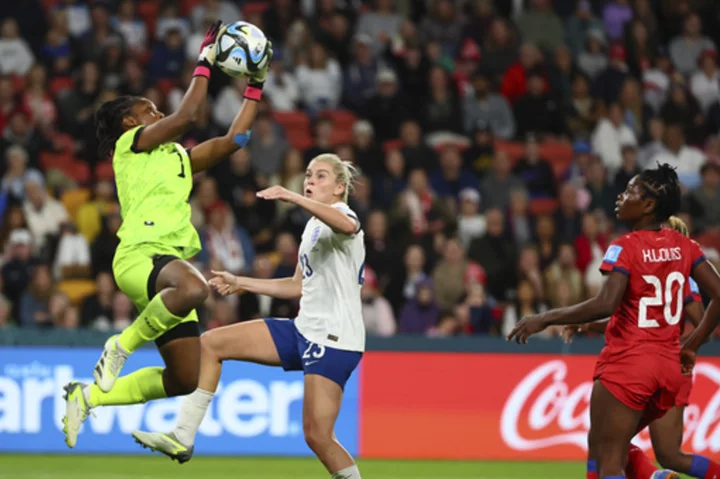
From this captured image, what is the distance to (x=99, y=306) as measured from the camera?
41.1 ft

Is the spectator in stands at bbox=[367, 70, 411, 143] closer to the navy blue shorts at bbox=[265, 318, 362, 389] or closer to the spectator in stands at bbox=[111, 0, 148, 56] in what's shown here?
the spectator in stands at bbox=[111, 0, 148, 56]

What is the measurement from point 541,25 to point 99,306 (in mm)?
8349

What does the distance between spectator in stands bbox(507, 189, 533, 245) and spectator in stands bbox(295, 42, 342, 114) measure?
2.97 meters

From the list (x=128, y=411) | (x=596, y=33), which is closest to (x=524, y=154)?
(x=596, y=33)

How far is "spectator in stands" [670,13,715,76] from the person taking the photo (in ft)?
58.7

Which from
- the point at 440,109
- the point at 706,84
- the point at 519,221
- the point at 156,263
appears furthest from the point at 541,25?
the point at 156,263

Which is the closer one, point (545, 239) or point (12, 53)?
point (545, 239)

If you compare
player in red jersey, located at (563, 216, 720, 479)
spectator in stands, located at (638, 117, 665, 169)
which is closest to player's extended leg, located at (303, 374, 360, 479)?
player in red jersey, located at (563, 216, 720, 479)

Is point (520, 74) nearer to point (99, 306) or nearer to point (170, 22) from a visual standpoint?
point (170, 22)

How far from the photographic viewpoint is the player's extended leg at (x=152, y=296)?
674 cm

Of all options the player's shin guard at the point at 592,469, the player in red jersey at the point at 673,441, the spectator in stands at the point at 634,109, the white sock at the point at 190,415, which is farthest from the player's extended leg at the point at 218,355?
the spectator in stands at the point at 634,109

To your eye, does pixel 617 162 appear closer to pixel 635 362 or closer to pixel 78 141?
pixel 78 141

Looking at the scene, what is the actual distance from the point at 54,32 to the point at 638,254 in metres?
Result: 11.0

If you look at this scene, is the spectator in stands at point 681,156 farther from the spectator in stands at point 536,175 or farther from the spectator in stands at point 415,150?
the spectator in stands at point 415,150
